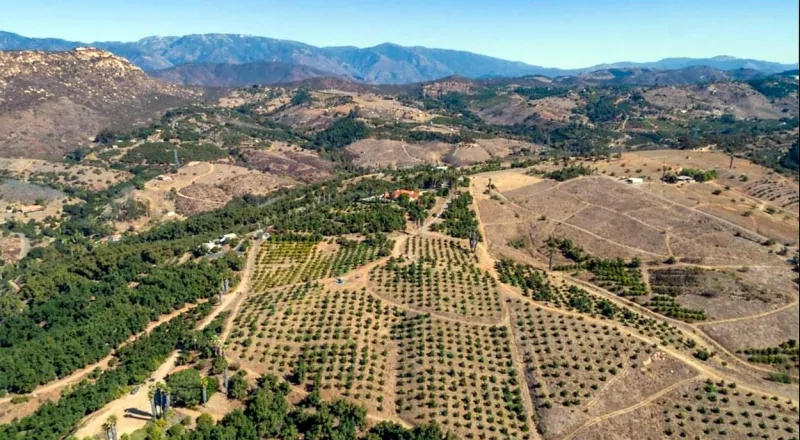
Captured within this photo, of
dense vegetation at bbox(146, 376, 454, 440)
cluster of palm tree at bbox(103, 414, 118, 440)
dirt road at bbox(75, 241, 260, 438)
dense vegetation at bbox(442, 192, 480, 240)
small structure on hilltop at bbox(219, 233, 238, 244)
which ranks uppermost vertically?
dense vegetation at bbox(442, 192, 480, 240)

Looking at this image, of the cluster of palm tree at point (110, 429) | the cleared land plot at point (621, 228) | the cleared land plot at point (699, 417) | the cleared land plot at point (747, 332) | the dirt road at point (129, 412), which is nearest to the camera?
the cleared land plot at point (699, 417)

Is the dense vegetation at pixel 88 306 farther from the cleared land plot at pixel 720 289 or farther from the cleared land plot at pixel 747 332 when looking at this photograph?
the cleared land plot at pixel 747 332

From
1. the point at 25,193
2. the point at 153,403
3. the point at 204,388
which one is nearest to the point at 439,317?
the point at 204,388

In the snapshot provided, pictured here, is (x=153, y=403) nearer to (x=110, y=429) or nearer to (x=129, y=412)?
(x=129, y=412)

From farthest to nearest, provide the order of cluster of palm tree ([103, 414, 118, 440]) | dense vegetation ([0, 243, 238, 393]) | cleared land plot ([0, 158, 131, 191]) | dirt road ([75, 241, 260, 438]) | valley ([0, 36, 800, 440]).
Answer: cleared land plot ([0, 158, 131, 191])
dense vegetation ([0, 243, 238, 393])
dirt road ([75, 241, 260, 438])
valley ([0, 36, 800, 440])
cluster of palm tree ([103, 414, 118, 440])

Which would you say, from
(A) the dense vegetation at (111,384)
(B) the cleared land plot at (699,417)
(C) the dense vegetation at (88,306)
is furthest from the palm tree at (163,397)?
(B) the cleared land plot at (699,417)

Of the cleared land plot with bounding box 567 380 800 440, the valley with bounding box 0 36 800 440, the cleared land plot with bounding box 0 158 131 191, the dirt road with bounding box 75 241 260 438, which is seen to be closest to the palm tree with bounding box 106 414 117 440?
the valley with bounding box 0 36 800 440

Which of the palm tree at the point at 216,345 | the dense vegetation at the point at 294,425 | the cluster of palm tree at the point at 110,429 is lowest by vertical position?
the dense vegetation at the point at 294,425

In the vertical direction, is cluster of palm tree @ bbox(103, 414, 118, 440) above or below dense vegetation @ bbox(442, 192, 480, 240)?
below

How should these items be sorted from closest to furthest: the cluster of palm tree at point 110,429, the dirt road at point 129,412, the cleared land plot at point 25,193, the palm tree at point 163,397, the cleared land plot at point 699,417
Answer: the cleared land plot at point 699,417 < the cluster of palm tree at point 110,429 < the dirt road at point 129,412 < the palm tree at point 163,397 < the cleared land plot at point 25,193

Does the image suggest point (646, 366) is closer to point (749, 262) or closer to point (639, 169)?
point (749, 262)

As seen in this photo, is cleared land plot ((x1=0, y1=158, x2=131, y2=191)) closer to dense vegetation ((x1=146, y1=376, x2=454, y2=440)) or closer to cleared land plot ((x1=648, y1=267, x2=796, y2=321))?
dense vegetation ((x1=146, y1=376, x2=454, y2=440))
